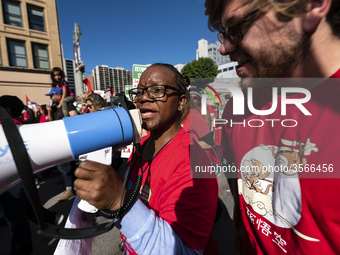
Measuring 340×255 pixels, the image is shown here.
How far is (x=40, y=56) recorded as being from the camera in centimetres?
1634

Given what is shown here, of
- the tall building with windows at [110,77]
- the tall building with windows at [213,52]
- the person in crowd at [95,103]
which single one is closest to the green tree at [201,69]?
the person in crowd at [95,103]

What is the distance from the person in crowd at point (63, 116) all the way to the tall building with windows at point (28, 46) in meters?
15.2

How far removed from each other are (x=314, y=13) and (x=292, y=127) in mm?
496

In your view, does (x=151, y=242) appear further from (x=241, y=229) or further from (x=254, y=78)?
(x=254, y=78)

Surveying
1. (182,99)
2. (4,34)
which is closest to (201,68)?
(4,34)

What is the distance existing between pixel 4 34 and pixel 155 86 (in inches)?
825

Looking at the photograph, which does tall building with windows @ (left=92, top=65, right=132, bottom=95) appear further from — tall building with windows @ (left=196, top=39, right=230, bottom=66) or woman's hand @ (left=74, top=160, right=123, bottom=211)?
woman's hand @ (left=74, top=160, right=123, bottom=211)

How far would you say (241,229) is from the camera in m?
1.27

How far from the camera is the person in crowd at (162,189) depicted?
2.54 feet

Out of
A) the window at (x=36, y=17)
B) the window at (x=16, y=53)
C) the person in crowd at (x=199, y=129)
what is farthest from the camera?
the window at (x=36, y=17)

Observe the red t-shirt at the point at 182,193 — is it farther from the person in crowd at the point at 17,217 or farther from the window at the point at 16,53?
the window at the point at 16,53

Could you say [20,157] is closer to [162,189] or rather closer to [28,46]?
[162,189]

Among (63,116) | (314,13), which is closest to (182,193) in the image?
(314,13)

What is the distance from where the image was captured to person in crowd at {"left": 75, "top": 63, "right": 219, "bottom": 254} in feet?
2.54
